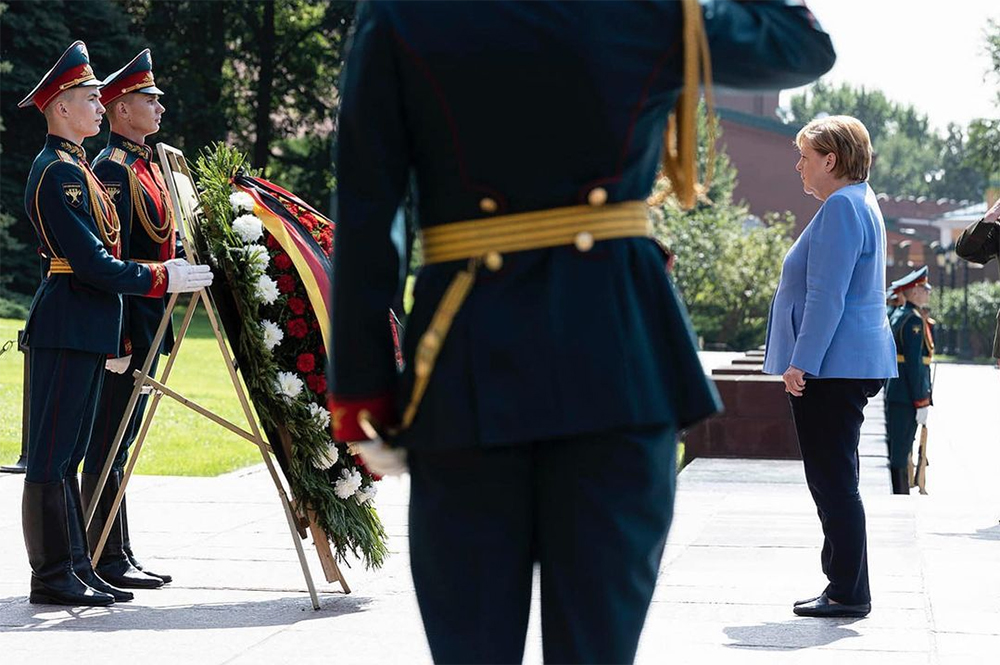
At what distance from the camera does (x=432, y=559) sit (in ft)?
8.27

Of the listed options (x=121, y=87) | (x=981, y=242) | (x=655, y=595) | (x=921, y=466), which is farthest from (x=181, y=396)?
(x=921, y=466)

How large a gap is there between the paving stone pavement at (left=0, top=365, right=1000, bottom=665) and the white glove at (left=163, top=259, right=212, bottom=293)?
4.17 ft

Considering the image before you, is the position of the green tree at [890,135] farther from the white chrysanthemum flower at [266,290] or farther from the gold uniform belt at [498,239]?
the gold uniform belt at [498,239]

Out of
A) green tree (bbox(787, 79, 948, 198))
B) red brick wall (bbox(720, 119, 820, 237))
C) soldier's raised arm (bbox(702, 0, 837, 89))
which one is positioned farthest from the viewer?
green tree (bbox(787, 79, 948, 198))

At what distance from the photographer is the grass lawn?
11633 millimetres

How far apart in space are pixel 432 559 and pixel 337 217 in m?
0.59

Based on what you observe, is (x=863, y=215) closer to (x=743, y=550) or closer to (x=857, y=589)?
(x=857, y=589)

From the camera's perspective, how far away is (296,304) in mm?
6133

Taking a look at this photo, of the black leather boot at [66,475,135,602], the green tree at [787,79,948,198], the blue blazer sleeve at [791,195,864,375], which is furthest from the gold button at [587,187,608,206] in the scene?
the green tree at [787,79,948,198]

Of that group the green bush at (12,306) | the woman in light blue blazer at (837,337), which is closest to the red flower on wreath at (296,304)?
the woman in light blue blazer at (837,337)

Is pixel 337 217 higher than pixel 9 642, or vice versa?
pixel 337 217

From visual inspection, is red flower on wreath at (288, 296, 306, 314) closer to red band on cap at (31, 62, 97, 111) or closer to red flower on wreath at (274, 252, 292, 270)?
red flower on wreath at (274, 252, 292, 270)

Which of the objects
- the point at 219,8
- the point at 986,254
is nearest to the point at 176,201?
the point at 986,254

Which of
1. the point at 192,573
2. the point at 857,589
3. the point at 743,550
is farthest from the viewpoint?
the point at 743,550
